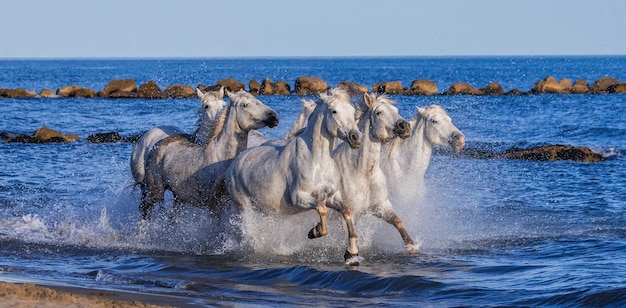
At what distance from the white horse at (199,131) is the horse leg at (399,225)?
8.98 feet

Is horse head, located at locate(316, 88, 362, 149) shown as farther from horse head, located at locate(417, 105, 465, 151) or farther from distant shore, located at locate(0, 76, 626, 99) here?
distant shore, located at locate(0, 76, 626, 99)

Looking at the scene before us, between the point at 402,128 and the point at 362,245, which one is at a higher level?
the point at 402,128

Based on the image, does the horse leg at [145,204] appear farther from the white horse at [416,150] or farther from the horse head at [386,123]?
the horse head at [386,123]

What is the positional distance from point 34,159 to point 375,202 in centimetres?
1511

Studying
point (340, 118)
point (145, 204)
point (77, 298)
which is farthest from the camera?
point (145, 204)

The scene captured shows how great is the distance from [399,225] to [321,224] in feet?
4.08

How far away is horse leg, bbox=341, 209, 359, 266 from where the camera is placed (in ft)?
35.5

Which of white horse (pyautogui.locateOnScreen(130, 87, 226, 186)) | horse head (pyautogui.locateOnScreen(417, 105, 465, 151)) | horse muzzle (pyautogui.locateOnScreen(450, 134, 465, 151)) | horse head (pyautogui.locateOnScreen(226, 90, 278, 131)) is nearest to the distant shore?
white horse (pyautogui.locateOnScreen(130, 87, 226, 186))

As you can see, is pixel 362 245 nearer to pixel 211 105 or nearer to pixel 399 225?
pixel 399 225

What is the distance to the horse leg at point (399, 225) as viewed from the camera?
11414 millimetres

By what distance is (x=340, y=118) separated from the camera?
10734 mm

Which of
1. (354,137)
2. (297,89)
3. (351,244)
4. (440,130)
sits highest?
(354,137)

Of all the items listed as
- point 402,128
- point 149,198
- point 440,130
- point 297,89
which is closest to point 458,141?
point 440,130

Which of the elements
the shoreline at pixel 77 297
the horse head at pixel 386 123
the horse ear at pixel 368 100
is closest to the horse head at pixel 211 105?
the horse ear at pixel 368 100
